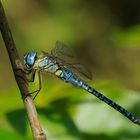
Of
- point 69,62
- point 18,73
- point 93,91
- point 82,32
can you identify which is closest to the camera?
point 18,73

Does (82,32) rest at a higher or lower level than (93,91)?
higher

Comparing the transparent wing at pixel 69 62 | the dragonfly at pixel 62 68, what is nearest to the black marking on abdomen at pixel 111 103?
the dragonfly at pixel 62 68

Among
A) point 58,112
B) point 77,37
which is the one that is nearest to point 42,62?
point 58,112

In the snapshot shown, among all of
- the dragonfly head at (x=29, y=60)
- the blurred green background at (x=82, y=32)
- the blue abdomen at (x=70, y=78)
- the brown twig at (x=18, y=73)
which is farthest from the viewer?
the blurred green background at (x=82, y=32)

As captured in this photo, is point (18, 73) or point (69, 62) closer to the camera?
point (18, 73)

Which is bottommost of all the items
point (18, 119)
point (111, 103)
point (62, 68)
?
point (18, 119)

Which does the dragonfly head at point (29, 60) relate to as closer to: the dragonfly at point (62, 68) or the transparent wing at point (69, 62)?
the dragonfly at point (62, 68)

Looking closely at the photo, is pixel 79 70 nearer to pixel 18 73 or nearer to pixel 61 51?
pixel 61 51

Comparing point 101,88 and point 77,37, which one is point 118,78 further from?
point 101,88

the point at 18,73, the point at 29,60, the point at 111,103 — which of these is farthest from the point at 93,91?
the point at 18,73
